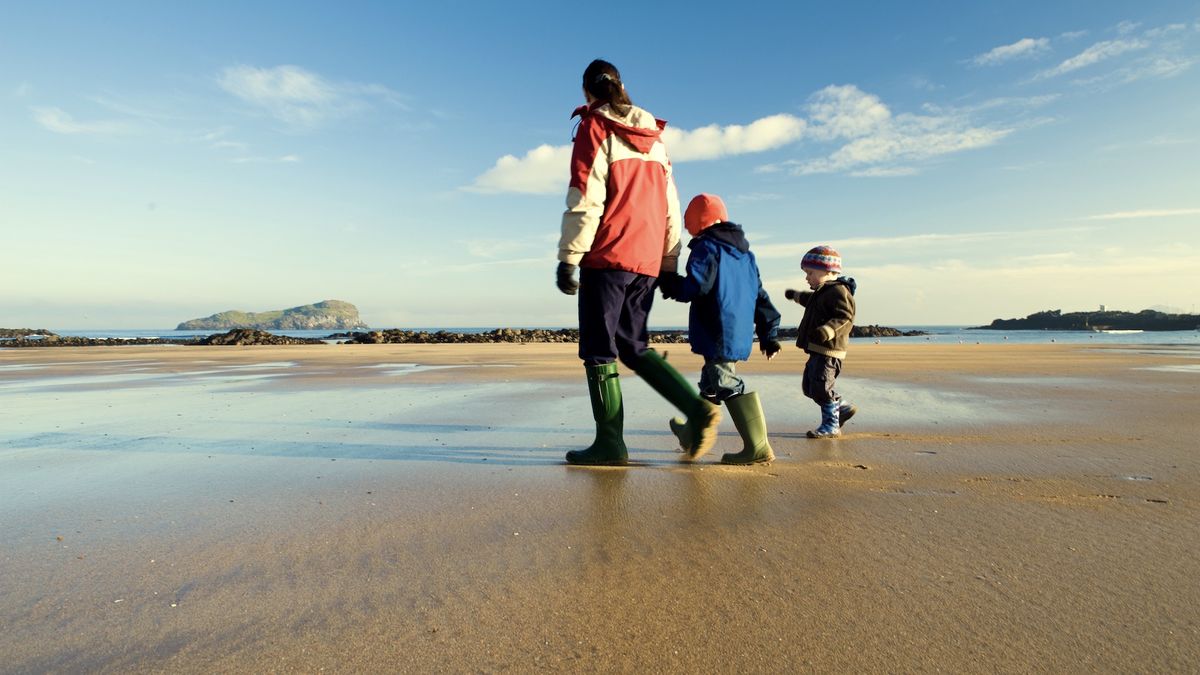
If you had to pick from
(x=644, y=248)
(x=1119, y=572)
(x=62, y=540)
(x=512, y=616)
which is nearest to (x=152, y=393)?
(x=62, y=540)

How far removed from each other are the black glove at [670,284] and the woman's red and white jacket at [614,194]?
27 centimetres

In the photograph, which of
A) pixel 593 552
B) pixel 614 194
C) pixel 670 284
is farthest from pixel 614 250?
pixel 593 552

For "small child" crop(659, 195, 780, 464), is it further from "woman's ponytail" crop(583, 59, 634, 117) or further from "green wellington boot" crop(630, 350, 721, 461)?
"woman's ponytail" crop(583, 59, 634, 117)

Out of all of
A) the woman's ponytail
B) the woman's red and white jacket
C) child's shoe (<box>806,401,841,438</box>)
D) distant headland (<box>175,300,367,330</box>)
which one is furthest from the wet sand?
distant headland (<box>175,300,367,330</box>)

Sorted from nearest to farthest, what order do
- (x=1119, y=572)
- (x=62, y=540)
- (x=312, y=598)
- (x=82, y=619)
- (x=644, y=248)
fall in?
1. (x=82, y=619)
2. (x=312, y=598)
3. (x=1119, y=572)
4. (x=62, y=540)
5. (x=644, y=248)

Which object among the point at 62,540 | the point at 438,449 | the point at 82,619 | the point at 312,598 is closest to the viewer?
the point at 82,619

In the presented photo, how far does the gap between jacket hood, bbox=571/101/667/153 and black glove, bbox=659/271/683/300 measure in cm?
79

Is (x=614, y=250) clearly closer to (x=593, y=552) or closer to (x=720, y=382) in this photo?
(x=720, y=382)

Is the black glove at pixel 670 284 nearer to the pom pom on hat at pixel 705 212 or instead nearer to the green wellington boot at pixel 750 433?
the pom pom on hat at pixel 705 212

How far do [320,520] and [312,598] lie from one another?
83 centimetres

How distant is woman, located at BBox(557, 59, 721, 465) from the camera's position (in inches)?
135

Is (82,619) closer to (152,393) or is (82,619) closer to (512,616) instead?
(512,616)

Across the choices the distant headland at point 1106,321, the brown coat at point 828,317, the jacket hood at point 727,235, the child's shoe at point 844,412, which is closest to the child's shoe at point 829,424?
the child's shoe at point 844,412

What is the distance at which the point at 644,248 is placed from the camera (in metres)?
3.62
